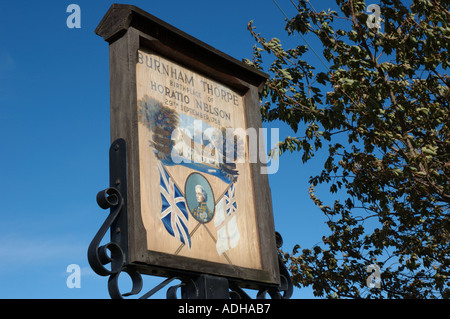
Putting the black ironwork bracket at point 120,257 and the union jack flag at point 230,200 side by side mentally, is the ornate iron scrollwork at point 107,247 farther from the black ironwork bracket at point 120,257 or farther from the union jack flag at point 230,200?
the union jack flag at point 230,200

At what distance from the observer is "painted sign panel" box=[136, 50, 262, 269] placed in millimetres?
3396

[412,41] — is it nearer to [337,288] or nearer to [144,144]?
[337,288]

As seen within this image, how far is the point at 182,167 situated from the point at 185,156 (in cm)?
8

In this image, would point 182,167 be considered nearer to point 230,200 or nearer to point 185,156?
point 185,156

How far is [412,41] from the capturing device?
8.82 metres

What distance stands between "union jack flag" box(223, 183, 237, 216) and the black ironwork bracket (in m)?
0.49

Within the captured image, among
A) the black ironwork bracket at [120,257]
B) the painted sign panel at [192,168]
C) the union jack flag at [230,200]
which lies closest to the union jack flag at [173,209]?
the painted sign panel at [192,168]

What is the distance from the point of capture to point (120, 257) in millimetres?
3064

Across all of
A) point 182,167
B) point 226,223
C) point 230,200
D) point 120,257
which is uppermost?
point 182,167

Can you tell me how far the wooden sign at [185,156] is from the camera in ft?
10.9

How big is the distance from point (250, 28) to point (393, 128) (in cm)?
300

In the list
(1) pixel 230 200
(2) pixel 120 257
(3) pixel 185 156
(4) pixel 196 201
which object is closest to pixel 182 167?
(3) pixel 185 156

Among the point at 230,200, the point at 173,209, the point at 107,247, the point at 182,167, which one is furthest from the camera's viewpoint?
the point at 230,200
